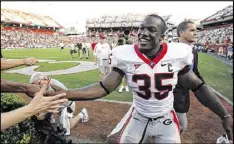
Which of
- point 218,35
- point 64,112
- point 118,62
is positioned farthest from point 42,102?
point 218,35

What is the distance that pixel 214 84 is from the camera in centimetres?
1085

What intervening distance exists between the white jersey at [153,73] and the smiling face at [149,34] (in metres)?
0.09

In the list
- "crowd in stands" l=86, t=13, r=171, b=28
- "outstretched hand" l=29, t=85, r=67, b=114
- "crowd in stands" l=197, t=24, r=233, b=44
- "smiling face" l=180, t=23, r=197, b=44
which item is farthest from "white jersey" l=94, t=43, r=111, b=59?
"crowd in stands" l=86, t=13, r=171, b=28

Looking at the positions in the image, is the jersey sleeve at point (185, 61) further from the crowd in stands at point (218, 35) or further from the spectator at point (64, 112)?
the crowd in stands at point (218, 35)

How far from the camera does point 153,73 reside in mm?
2627

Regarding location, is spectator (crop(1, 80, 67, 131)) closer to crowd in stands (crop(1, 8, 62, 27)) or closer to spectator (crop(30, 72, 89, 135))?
spectator (crop(30, 72, 89, 135))

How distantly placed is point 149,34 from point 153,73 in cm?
40

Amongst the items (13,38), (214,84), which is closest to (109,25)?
(13,38)

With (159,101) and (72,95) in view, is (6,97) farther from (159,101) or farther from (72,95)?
(159,101)

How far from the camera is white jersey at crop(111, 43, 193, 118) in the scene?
264 cm

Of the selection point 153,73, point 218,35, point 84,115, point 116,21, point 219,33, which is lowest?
point 84,115

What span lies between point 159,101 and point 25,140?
6.51 feet

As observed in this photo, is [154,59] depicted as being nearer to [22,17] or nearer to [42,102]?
[42,102]

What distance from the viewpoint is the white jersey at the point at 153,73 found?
2645 mm
